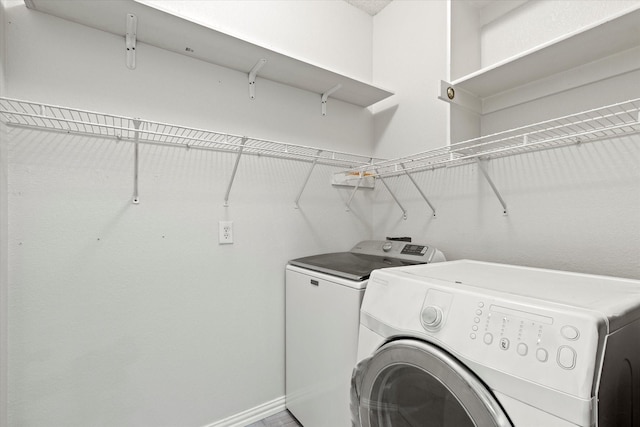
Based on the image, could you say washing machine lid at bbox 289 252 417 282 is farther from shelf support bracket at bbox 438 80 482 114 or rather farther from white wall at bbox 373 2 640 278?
shelf support bracket at bbox 438 80 482 114

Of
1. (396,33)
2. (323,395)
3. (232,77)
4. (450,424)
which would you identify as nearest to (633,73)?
(396,33)

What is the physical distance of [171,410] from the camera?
Answer: 146 cm

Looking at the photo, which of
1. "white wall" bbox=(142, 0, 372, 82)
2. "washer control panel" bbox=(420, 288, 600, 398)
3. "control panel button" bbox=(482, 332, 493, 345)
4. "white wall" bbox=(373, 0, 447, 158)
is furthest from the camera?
"white wall" bbox=(373, 0, 447, 158)

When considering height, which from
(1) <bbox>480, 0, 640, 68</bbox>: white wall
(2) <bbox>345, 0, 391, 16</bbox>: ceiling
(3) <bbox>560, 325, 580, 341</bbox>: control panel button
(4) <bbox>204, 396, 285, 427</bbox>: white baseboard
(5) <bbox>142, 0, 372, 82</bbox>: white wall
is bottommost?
(4) <bbox>204, 396, 285, 427</bbox>: white baseboard

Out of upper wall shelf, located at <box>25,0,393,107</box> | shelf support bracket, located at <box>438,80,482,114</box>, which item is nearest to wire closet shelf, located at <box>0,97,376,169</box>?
upper wall shelf, located at <box>25,0,393,107</box>

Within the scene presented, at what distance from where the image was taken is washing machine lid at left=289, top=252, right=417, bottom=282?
1329mm

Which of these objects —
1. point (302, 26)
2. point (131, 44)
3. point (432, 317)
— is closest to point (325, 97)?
point (302, 26)

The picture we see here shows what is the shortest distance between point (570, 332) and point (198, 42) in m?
1.75

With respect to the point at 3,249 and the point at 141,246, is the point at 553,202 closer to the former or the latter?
the point at 141,246

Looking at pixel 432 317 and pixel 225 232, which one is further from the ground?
pixel 225 232

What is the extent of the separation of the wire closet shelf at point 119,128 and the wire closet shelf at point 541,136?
2.48 ft

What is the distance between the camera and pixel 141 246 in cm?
139

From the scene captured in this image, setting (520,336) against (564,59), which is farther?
(564,59)

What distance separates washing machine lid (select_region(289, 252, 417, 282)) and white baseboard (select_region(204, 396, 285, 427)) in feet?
2.80
